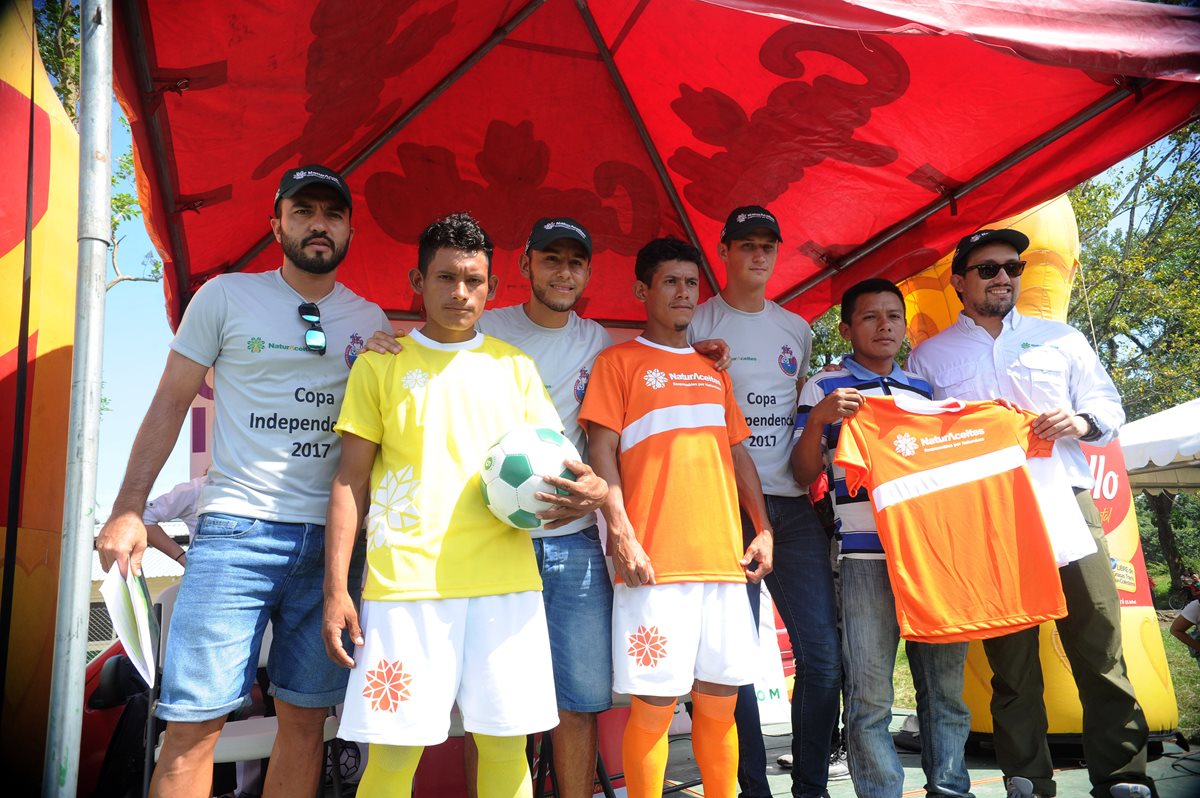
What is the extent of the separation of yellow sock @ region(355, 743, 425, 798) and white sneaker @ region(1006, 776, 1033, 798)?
2753 millimetres

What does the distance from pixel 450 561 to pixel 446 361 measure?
0.73 m

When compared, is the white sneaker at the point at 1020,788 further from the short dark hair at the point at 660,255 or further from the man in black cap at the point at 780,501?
the short dark hair at the point at 660,255

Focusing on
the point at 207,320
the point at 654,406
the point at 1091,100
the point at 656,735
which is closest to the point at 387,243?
the point at 207,320

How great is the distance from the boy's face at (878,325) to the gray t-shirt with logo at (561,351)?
1.29 metres

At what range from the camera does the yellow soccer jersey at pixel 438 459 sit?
2525mm

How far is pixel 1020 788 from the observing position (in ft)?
11.6

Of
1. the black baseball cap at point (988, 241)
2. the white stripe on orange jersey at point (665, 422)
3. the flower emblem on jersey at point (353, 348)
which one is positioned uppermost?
the black baseball cap at point (988, 241)

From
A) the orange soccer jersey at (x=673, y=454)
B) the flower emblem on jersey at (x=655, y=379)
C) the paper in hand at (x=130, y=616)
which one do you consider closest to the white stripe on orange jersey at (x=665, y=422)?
the orange soccer jersey at (x=673, y=454)

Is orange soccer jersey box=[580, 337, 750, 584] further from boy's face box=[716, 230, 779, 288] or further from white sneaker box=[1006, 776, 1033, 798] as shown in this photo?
white sneaker box=[1006, 776, 1033, 798]

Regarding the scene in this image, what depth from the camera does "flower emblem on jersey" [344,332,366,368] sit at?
9.93ft

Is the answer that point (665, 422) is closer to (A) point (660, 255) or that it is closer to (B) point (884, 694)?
(A) point (660, 255)

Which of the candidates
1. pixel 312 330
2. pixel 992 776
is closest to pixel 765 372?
pixel 312 330

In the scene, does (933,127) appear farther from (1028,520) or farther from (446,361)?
(446,361)

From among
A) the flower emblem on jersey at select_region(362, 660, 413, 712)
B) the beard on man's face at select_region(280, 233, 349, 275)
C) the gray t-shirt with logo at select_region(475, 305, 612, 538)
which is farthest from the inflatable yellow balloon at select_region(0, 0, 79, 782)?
the gray t-shirt with logo at select_region(475, 305, 612, 538)
